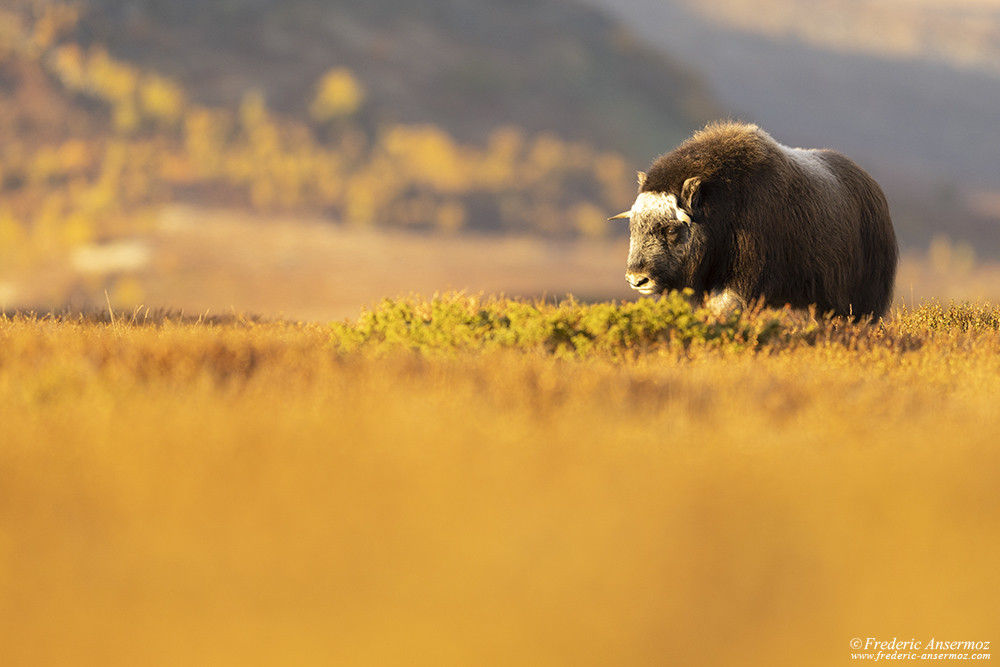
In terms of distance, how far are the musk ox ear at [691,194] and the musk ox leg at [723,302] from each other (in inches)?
41.2

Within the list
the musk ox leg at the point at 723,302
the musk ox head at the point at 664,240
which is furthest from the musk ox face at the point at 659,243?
the musk ox leg at the point at 723,302

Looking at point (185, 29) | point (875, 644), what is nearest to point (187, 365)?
point (875, 644)

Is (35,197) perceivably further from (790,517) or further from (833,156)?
(790,517)

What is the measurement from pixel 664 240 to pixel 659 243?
63mm

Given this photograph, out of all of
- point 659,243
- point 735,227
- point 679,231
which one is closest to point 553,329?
point 659,243

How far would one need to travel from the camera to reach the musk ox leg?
11.2 metres

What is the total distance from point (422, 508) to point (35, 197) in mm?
73852

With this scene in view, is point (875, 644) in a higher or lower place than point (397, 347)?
lower

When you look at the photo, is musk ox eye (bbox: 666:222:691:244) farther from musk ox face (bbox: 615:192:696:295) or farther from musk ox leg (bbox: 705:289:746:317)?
musk ox leg (bbox: 705:289:746:317)

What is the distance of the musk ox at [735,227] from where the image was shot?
1107cm

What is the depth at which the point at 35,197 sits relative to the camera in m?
70.4

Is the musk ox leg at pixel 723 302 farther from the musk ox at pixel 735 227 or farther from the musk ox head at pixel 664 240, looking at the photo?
→ the musk ox head at pixel 664 240

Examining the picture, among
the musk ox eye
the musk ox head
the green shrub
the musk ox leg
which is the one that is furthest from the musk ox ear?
the green shrub

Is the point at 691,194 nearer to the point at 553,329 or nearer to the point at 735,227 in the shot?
the point at 735,227
